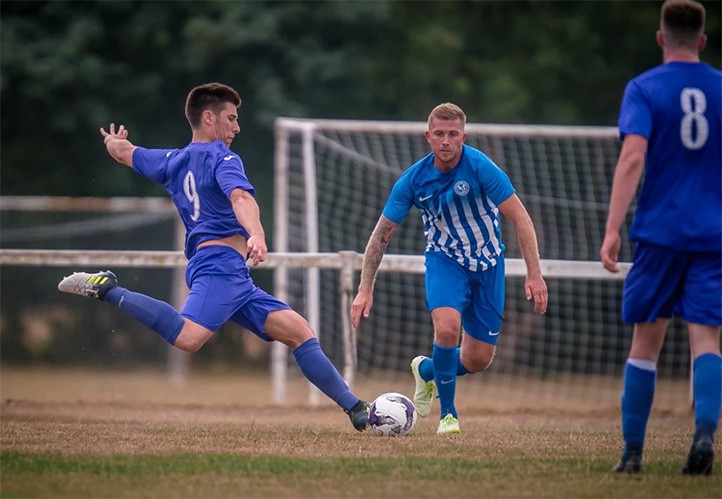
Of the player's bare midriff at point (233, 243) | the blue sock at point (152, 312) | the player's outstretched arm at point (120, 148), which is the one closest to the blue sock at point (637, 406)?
the player's bare midriff at point (233, 243)

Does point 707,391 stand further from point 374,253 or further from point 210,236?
point 210,236

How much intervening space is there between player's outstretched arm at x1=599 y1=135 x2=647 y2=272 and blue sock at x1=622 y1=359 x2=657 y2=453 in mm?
612

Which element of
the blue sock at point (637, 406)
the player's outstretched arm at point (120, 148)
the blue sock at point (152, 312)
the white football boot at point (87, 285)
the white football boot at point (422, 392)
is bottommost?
the white football boot at point (422, 392)

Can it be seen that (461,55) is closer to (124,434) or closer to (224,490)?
(124,434)

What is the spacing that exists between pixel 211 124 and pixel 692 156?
3.08 metres

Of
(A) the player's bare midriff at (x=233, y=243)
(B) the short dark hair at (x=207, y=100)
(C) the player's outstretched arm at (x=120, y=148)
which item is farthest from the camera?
(C) the player's outstretched arm at (x=120, y=148)

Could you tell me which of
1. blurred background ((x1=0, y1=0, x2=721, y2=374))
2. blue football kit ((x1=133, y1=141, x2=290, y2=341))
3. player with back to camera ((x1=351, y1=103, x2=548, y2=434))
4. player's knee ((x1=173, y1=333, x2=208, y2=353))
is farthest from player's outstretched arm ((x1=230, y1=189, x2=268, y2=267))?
blurred background ((x1=0, y1=0, x2=721, y2=374))

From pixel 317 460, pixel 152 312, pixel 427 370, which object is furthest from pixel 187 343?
pixel 427 370

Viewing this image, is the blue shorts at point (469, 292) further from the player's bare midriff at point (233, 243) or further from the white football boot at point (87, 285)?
the white football boot at point (87, 285)

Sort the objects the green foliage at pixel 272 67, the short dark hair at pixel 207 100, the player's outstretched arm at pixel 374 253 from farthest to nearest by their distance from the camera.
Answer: the green foliage at pixel 272 67 < the player's outstretched arm at pixel 374 253 < the short dark hair at pixel 207 100

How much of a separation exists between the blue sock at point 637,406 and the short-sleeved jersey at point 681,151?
660mm

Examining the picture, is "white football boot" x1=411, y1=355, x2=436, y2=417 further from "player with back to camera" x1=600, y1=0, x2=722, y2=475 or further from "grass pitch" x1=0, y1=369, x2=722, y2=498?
"player with back to camera" x1=600, y1=0, x2=722, y2=475

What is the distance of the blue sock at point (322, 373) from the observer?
759 centimetres

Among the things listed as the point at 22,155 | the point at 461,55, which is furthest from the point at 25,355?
the point at 461,55
